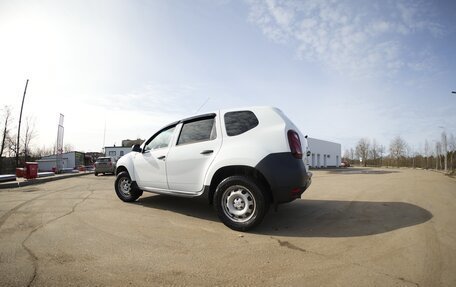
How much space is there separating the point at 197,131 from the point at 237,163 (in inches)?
50.7

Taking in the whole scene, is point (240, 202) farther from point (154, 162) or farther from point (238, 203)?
point (154, 162)

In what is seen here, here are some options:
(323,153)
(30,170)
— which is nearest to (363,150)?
(323,153)

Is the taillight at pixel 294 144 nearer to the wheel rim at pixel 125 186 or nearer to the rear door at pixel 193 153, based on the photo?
the rear door at pixel 193 153

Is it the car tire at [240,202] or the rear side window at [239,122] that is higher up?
the rear side window at [239,122]

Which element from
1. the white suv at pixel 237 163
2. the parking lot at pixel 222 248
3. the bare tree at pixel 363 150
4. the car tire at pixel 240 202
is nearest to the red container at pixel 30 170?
the parking lot at pixel 222 248

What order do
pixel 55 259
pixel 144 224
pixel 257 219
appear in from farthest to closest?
pixel 144 224
pixel 257 219
pixel 55 259

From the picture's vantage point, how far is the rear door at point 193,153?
183 inches

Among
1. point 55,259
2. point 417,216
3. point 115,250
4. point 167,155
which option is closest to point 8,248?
point 55,259

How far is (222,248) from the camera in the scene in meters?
3.37

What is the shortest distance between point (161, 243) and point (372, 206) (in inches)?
193

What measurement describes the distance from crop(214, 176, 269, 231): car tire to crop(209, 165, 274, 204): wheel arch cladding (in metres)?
0.10

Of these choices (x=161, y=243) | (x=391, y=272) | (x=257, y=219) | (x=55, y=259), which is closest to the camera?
(x=391, y=272)

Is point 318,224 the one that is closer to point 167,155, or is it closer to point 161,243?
point 161,243

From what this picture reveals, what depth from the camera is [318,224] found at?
4.48 m
